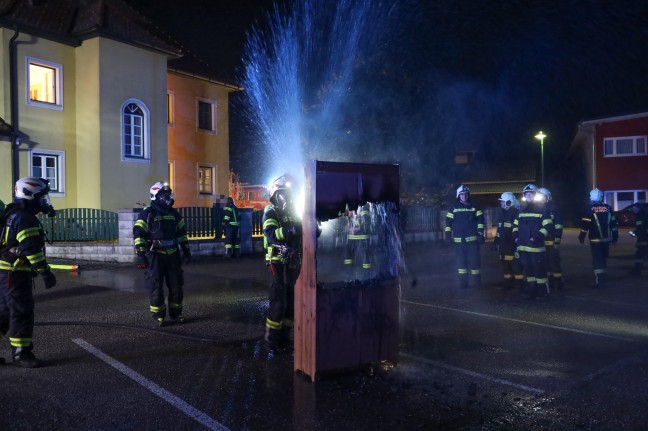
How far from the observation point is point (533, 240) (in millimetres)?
8914

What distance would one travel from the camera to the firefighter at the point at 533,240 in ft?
29.1

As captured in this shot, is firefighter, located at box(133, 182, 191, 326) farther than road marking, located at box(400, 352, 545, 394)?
Yes

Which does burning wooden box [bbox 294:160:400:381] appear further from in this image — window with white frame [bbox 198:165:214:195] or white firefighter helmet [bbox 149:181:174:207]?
window with white frame [bbox 198:165:214:195]

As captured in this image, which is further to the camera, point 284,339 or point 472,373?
point 284,339

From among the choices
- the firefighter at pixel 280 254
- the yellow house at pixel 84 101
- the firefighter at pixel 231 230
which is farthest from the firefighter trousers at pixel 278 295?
the yellow house at pixel 84 101

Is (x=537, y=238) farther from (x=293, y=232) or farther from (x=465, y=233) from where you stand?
(x=293, y=232)

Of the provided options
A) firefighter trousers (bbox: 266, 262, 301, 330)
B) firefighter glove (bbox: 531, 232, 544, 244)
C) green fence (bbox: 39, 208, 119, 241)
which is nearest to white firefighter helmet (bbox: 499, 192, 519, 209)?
firefighter glove (bbox: 531, 232, 544, 244)

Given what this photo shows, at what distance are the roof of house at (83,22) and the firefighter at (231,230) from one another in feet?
27.6

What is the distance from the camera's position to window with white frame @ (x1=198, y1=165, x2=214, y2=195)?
79.4ft

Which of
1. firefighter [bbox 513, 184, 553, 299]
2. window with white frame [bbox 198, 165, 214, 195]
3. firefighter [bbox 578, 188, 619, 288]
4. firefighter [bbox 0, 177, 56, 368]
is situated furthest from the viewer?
window with white frame [bbox 198, 165, 214, 195]

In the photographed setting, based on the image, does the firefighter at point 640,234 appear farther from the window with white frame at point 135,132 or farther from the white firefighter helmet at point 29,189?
the window with white frame at point 135,132

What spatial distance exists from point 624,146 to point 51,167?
31612 millimetres

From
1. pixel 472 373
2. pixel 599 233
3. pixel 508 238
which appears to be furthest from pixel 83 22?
pixel 472 373

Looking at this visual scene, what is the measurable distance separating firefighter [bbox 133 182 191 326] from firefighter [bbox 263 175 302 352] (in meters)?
1.78
